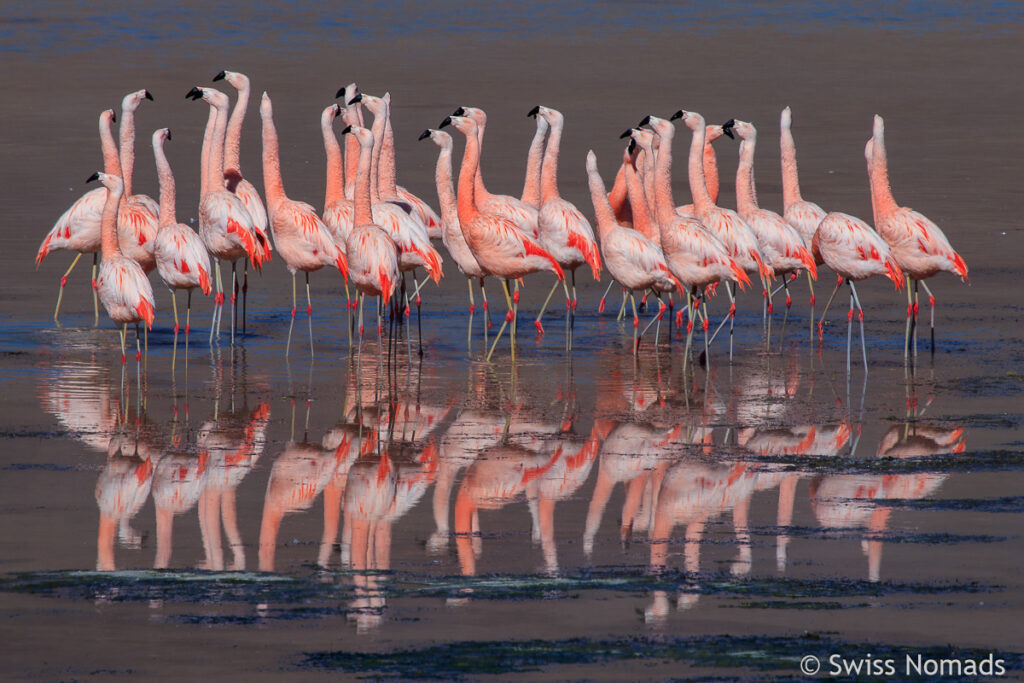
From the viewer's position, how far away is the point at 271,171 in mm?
13734

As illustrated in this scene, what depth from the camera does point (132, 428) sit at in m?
9.07

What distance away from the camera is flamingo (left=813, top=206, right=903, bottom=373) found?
11953 mm

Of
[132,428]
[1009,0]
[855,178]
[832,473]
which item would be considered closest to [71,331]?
[132,428]

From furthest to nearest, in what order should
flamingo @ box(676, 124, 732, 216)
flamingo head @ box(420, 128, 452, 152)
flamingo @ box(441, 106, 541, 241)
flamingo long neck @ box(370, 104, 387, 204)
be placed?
1. flamingo @ box(676, 124, 732, 216)
2. flamingo @ box(441, 106, 541, 241)
3. flamingo long neck @ box(370, 104, 387, 204)
4. flamingo head @ box(420, 128, 452, 152)

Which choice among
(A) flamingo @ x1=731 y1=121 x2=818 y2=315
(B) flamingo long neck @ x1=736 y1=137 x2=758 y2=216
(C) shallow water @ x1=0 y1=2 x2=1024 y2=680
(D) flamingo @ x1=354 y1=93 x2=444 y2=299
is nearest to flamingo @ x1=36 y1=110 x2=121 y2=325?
(C) shallow water @ x1=0 y1=2 x2=1024 y2=680

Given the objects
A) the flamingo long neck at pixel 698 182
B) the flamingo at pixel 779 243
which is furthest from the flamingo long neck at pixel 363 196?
the flamingo at pixel 779 243

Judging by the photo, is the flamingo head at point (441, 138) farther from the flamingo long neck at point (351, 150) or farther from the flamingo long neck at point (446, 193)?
the flamingo long neck at point (351, 150)

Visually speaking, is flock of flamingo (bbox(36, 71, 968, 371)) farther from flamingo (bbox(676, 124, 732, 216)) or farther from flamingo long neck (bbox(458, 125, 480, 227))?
flamingo (bbox(676, 124, 732, 216))

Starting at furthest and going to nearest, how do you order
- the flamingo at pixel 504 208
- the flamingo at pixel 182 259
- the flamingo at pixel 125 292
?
the flamingo at pixel 504 208 < the flamingo at pixel 182 259 < the flamingo at pixel 125 292

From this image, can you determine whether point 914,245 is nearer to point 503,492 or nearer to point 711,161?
point 711,161

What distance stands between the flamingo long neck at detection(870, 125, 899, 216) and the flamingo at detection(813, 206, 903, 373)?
63 centimetres

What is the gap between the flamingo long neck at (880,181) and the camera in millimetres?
12773

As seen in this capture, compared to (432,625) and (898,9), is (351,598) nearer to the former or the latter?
(432,625)

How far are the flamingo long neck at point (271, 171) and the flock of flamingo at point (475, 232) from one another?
25 mm
